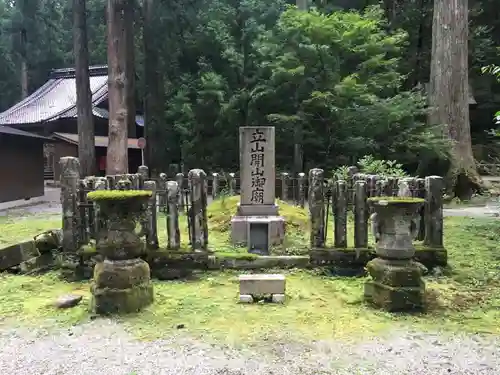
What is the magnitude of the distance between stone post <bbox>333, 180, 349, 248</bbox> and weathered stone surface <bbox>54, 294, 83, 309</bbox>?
3448 mm

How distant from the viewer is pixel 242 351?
3.87 m

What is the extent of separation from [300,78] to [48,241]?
10136 millimetres

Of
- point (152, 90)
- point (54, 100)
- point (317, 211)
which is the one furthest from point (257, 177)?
point (54, 100)

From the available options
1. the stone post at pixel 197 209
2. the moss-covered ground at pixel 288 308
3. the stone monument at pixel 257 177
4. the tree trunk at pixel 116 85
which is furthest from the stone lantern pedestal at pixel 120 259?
the tree trunk at pixel 116 85

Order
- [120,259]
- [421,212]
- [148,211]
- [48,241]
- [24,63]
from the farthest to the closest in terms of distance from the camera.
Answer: [24,63] → [48,241] → [421,212] → [148,211] → [120,259]

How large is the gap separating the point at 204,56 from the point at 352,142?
30.8ft

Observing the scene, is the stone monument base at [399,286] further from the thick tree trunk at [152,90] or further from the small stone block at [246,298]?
the thick tree trunk at [152,90]

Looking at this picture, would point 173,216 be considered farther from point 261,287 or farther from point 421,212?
point 421,212

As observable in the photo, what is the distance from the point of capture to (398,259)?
4.86 metres

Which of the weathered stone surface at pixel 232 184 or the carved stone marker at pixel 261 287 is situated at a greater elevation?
the weathered stone surface at pixel 232 184

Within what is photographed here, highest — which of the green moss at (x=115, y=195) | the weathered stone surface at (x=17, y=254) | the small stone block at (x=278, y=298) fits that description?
the green moss at (x=115, y=195)

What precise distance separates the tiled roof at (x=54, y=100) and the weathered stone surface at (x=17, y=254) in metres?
19.4

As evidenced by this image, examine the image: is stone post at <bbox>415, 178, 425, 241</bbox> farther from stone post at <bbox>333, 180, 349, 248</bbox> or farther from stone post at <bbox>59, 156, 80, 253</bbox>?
stone post at <bbox>59, 156, 80, 253</bbox>

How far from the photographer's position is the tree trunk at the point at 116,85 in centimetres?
1355
